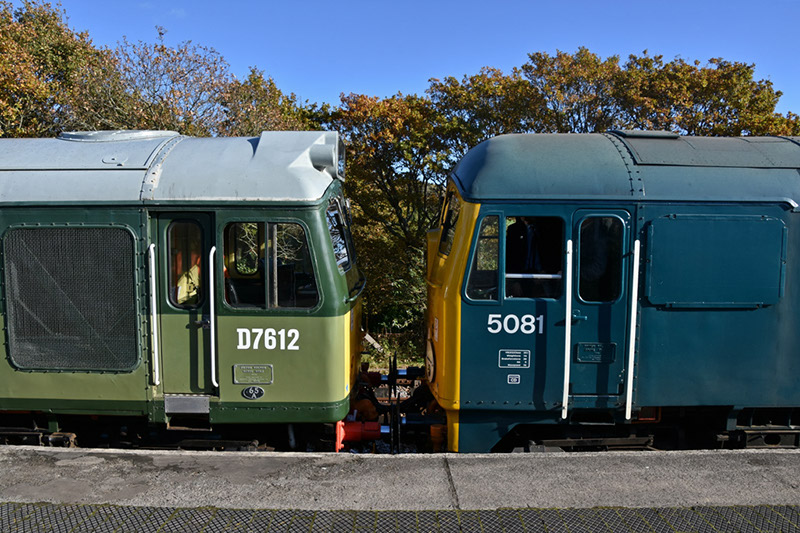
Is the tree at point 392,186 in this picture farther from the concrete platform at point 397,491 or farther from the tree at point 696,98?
the concrete platform at point 397,491

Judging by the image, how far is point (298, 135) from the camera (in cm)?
491

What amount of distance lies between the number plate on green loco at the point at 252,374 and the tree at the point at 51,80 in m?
7.42

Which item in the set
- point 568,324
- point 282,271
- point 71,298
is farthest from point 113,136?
point 568,324

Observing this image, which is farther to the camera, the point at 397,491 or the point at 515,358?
the point at 515,358

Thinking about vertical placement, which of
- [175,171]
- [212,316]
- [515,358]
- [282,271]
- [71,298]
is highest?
[175,171]

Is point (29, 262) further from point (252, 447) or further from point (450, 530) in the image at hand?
point (450, 530)

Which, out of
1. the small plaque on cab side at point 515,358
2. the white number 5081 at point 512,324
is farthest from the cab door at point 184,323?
the small plaque on cab side at point 515,358

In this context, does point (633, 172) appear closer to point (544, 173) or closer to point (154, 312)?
point (544, 173)

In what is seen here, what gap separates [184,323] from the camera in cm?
460

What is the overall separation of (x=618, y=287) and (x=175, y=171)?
381 centimetres

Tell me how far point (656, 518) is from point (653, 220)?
2.28 metres

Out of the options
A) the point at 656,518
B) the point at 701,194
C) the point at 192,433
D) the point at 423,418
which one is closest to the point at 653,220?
the point at 701,194

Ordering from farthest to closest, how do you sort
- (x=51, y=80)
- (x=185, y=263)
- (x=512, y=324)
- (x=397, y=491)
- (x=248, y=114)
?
(x=51, y=80) → (x=248, y=114) → (x=185, y=263) → (x=512, y=324) → (x=397, y=491)

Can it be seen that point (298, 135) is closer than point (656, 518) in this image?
No
